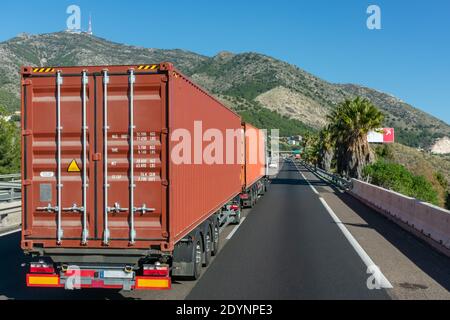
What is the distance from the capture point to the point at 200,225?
1118 centimetres

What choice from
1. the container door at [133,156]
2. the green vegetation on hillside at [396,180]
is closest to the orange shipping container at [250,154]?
the container door at [133,156]

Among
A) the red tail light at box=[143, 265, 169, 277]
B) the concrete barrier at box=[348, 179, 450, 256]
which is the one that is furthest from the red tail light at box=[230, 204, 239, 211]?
the red tail light at box=[143, 265, 169, 277]

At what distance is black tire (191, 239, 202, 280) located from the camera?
1008 cm

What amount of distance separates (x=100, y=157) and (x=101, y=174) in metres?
0.28

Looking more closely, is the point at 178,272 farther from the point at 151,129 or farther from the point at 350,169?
the point at 350,169

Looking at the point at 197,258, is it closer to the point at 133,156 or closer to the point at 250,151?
the point at 133,156

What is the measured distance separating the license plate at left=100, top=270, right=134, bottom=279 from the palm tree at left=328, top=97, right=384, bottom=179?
123 feet

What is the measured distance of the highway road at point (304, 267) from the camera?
9.80 metres

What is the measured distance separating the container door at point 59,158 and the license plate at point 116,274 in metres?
0.60

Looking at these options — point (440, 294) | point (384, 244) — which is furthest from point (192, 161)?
point (384, 244)

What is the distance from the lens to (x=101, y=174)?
345 inches

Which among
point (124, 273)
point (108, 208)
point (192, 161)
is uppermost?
point (192, 161)

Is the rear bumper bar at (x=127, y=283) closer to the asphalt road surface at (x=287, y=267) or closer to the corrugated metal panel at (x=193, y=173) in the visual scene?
the corrugated metal panel at (x=193, y=173)
